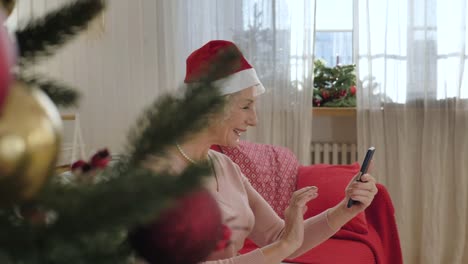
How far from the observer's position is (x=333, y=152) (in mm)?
3734

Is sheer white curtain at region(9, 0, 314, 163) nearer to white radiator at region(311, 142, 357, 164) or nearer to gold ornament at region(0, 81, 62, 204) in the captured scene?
white radiator at region(311, 142, 357, 164)

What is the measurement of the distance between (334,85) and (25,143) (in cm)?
369

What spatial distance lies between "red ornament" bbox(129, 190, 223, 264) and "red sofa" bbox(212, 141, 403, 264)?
2049 mm

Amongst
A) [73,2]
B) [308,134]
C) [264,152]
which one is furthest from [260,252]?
[308,134]

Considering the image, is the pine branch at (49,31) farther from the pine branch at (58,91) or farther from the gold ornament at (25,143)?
the gold ornament at (25,143)

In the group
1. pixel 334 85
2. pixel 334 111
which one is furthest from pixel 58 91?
pixel 334 85

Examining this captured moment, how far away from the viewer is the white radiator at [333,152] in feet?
12.2

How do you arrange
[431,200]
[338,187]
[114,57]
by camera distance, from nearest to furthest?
[338,187], [431,200], [114,57]

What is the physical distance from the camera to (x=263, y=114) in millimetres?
3691

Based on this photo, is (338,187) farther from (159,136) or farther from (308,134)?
(159,136)

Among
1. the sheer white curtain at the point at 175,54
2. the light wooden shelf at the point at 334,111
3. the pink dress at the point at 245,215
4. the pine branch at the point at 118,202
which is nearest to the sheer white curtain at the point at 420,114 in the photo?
the light wooden shelf at the point at 334,111

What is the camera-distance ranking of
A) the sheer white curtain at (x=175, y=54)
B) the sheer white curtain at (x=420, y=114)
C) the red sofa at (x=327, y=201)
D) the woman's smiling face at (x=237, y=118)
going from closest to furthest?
the woman's smiling face at (x=237, y=118) → the red sofa at (x=327, y=201) → the sheer white curtain at (x=420, y=114) → the sheer white curtain at (x=175, y=54)

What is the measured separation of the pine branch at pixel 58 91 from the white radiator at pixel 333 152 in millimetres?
3367

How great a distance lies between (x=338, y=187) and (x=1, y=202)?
252cm
